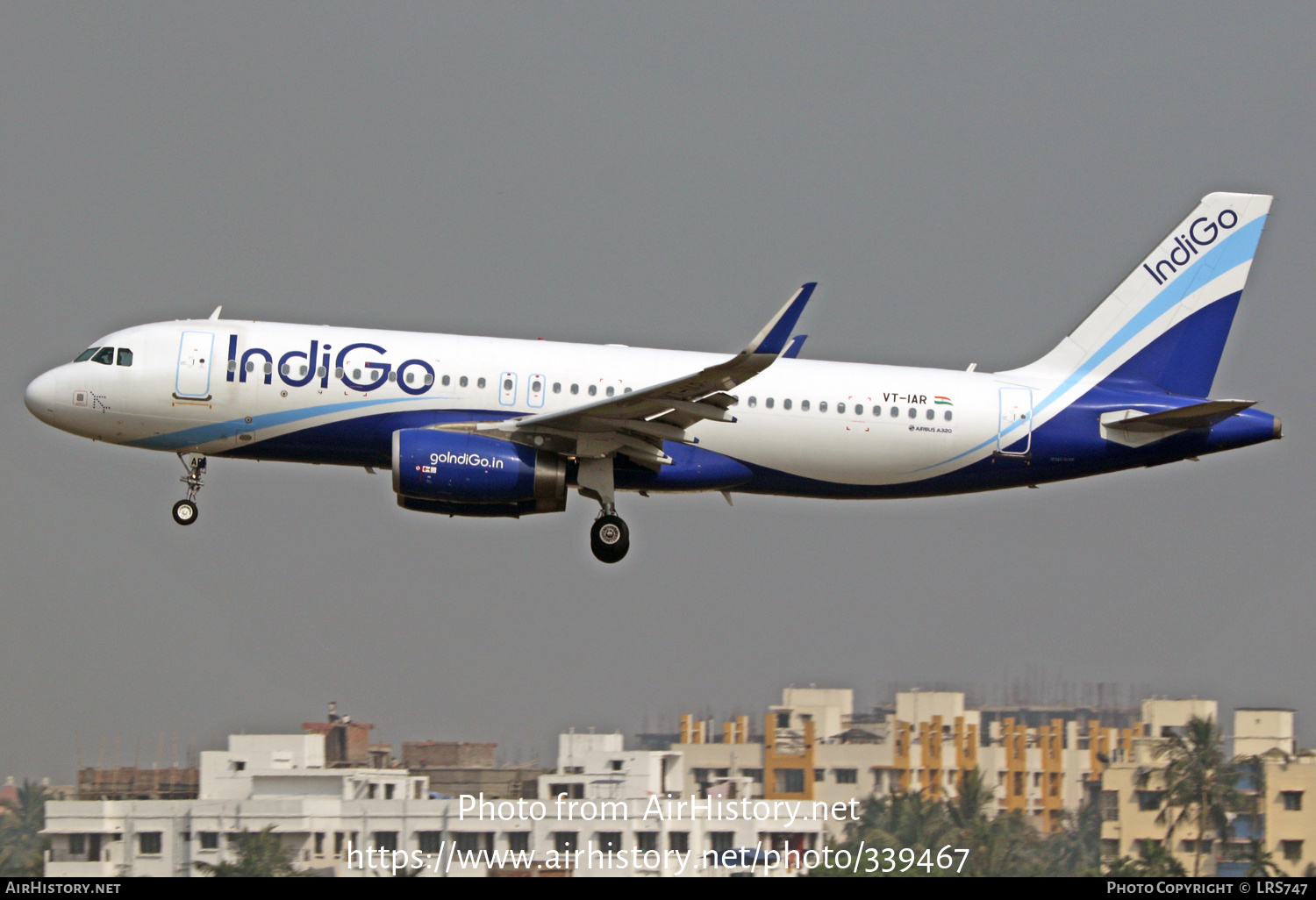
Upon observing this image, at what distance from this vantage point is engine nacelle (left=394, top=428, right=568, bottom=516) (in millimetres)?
28875

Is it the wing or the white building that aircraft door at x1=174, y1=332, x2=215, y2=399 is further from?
the white building

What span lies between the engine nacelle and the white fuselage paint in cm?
101

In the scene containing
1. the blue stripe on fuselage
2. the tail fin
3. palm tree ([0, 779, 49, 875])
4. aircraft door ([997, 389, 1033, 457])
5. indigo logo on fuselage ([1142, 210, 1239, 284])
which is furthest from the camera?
palm tree ([0, 779, 49, 875])

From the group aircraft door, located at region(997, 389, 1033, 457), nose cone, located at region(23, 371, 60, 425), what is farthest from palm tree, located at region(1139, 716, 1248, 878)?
nose cone, located at region(23, 371, 60, 425)

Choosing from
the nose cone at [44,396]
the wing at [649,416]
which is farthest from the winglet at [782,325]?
the nose cone at [44,396]

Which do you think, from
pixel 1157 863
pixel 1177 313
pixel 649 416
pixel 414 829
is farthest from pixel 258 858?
pixel 1157 863

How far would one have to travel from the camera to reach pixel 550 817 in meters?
40.3

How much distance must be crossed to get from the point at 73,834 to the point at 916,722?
3108 cm

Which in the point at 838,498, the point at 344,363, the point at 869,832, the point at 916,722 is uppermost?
the point at 344,363

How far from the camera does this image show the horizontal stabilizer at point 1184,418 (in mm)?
30406

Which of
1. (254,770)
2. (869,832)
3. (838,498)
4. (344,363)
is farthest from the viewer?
(869,832)

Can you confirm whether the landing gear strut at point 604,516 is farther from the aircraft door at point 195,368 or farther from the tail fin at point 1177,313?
the tail fin at point 1177,313
